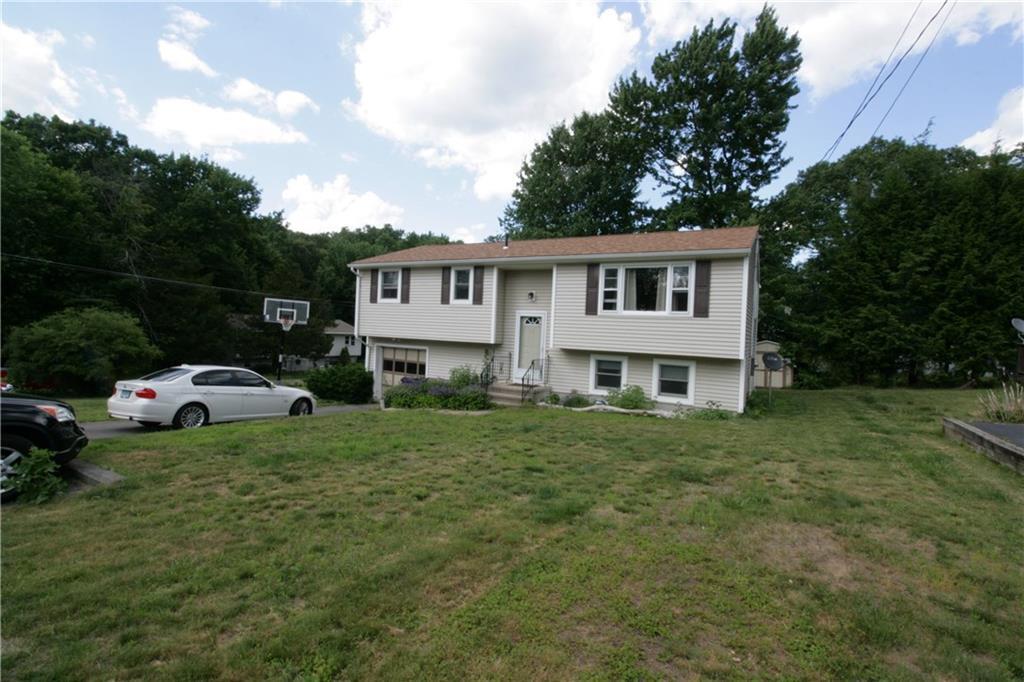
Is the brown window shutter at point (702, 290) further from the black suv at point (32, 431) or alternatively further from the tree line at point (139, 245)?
the tree line at point (139, 245)

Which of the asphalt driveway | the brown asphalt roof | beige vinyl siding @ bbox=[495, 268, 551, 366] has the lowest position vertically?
the asphalt driveway

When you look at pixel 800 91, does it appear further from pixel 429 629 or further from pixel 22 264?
pixel 22 264

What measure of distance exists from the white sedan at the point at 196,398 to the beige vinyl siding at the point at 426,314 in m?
5.58

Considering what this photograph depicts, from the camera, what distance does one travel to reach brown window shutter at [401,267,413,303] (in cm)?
1727

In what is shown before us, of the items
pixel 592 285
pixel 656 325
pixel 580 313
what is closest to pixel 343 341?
pixel 580 313

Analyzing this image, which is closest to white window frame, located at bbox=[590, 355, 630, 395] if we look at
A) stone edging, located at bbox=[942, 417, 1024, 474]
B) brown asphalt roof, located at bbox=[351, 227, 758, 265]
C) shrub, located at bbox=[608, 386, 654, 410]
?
shrub, located at bbox=[608, 386, 654, 410]

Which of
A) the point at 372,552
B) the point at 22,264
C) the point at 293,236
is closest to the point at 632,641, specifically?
the point at 372,552

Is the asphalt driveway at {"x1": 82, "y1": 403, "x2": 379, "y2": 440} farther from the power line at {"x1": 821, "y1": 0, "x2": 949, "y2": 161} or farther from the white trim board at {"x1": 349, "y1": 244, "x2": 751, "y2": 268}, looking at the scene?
the power line at {"x1": 821, "y1": 0, "x2": 949, "y2": 161}

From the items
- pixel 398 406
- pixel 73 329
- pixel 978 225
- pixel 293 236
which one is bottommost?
pixel 398 406

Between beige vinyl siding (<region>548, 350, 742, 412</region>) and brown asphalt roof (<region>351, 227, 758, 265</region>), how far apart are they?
288 cm

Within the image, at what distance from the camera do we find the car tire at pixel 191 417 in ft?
33.6

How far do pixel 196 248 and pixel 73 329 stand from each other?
53.1 ft

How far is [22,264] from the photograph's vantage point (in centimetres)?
2427

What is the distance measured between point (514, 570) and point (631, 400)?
398 inches
